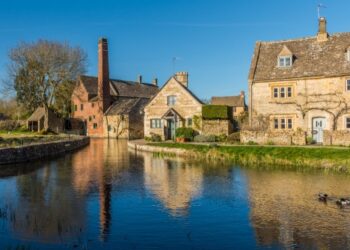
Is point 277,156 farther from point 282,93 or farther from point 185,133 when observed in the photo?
point 185,133

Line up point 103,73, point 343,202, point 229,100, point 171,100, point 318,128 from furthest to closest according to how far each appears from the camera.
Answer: point 229,100 < point 103,73 < point 171,100 < point 318,128 < point 343,202

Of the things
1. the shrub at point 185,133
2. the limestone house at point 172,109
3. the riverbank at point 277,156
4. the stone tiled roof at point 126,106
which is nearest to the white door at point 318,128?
the riverbank at point 277,156

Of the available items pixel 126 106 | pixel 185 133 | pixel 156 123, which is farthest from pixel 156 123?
pixel 126 106

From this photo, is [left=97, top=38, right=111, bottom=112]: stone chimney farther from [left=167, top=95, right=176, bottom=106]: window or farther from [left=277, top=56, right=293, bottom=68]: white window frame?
Answer: [left=277, top=56, right=293, bottom=68]: white window frame

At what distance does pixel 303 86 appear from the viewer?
33.6 meters

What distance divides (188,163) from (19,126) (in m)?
47.0

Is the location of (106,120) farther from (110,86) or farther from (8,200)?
(8,200)

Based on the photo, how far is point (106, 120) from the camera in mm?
61469

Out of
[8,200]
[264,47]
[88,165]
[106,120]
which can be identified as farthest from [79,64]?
[8,200]

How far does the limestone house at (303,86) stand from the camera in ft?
106

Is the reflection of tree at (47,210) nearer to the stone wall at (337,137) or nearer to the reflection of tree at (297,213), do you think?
the reflection of tree at (297,213)

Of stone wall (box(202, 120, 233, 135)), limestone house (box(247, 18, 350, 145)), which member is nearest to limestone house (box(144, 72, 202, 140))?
stone wall (box(202, 120, 233, 135))

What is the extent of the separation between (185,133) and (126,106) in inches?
886

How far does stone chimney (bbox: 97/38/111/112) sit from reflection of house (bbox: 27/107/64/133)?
7703mm
